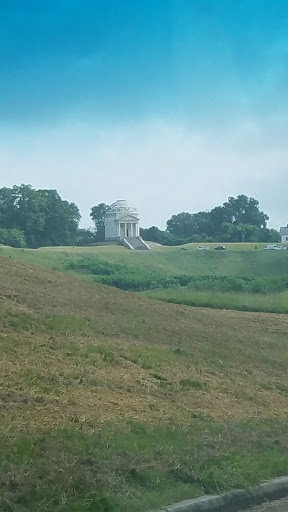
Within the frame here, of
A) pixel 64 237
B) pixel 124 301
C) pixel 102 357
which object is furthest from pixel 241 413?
pixel 64 237

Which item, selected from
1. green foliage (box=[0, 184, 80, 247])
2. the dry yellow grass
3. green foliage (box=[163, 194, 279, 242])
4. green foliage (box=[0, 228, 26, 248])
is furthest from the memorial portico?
the dry yellow grass

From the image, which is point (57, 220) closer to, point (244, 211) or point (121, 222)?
point (121, 222)

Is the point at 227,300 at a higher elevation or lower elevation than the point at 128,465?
lower

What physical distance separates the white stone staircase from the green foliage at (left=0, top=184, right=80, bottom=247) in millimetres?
6481

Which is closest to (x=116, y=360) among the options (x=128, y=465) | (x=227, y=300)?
(x=128, y=465)

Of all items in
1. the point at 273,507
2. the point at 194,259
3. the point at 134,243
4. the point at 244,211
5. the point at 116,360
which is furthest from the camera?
the point at 244,211

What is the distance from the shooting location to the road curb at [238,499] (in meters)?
7.23

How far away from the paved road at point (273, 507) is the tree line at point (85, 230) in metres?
41.6

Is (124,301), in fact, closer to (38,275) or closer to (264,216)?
(38,275)

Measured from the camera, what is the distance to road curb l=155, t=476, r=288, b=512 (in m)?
7.23

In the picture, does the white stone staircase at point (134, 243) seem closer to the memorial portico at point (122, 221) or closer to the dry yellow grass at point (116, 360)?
the memorial portico at point (122, 221)

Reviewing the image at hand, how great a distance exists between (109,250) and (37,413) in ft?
147

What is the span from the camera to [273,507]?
803cm

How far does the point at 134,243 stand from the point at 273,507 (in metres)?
55.6
